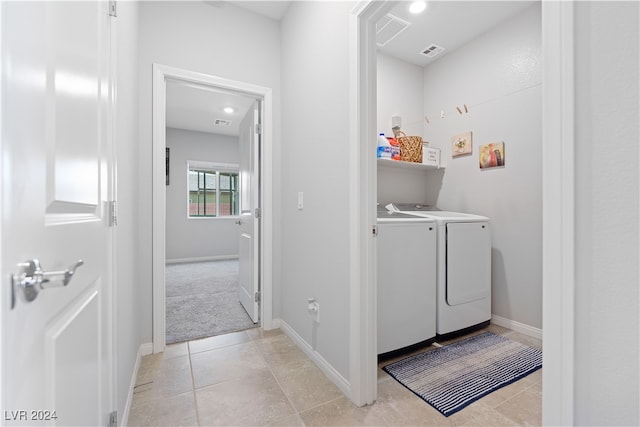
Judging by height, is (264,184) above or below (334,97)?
below

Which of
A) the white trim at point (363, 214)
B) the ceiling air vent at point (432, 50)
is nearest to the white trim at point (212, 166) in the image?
the ceiling air vent at point (432, 50)

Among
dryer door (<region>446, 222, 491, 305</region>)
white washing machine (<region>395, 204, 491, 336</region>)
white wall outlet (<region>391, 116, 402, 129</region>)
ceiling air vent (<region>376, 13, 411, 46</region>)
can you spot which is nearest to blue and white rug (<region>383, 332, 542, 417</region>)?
white washing machine (<region>395, 204, 491, 336</region>)

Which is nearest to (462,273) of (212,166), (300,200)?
(300,200)

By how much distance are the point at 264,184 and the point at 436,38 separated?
2.13m

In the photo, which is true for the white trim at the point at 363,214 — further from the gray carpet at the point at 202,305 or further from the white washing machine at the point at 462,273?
the gray carpet at the point at 202,305

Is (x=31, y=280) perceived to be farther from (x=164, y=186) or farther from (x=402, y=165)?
(x=402, y=165)

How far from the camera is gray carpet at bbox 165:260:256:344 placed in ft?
7.68

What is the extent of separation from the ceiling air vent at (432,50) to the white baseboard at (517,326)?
261cm

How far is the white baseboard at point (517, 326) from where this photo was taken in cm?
223

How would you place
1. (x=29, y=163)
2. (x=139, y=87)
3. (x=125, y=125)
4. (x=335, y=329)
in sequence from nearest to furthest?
1. (x=29, y=163)
2. (x=125, y=125)
3. (x=335, y=329)
4. (x=139, y=87)

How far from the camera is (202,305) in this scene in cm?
296

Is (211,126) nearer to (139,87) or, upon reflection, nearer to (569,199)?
(139,87)

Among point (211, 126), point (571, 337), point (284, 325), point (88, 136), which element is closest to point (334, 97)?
point (88, 136)

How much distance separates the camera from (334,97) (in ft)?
5.46
